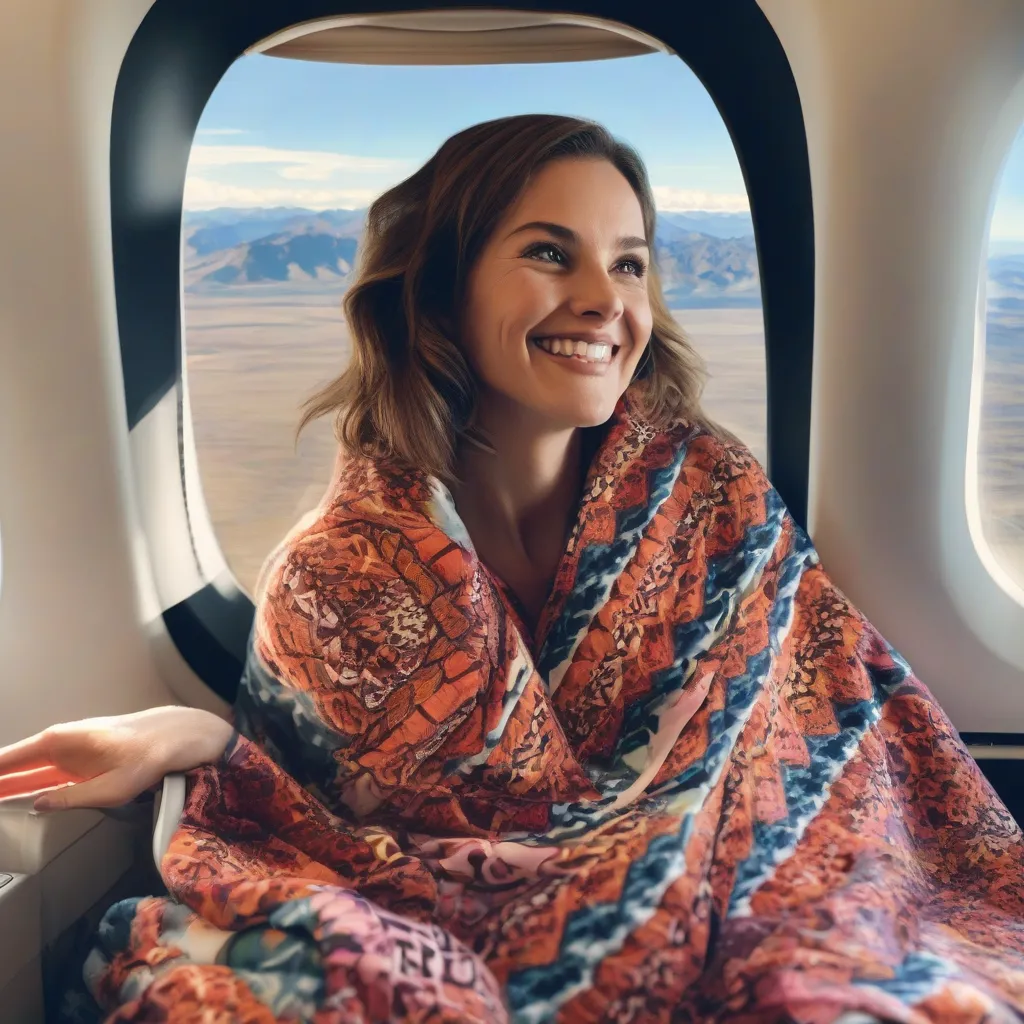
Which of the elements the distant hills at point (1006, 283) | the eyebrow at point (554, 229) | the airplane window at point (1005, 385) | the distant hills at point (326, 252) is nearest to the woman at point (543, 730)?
the eyebrow at point (554, 229)

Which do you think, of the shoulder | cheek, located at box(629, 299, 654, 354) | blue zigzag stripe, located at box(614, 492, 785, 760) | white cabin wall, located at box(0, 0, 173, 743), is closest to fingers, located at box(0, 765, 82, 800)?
the shoulder

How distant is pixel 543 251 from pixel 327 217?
439mm

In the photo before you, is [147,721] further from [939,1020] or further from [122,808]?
[939,1020]

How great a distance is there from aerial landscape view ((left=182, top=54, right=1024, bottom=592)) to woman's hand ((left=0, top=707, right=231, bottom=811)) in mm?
519

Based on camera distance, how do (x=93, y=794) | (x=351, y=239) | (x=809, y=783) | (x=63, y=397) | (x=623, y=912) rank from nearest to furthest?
(x=623, y=912) → (x=93, y=794) → (x=809, y=783) → (x=63, y=397) → (x=351, y=239)

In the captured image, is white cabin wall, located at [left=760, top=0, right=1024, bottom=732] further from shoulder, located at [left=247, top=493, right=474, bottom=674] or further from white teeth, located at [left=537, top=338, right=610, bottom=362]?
shoulder, located at [left=247, top=493, right=474, bottom=674]

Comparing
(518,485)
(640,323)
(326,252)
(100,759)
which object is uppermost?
(326,252)

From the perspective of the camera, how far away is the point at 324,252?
1.59m

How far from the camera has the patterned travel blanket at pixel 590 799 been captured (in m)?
0.99

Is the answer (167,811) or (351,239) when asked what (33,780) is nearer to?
(167,811)

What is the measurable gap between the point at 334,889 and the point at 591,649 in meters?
0.43

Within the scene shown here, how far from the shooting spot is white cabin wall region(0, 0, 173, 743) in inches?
55.1

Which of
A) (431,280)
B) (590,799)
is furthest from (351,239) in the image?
(590,799)

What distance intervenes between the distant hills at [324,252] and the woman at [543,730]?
Answer: 126mm
